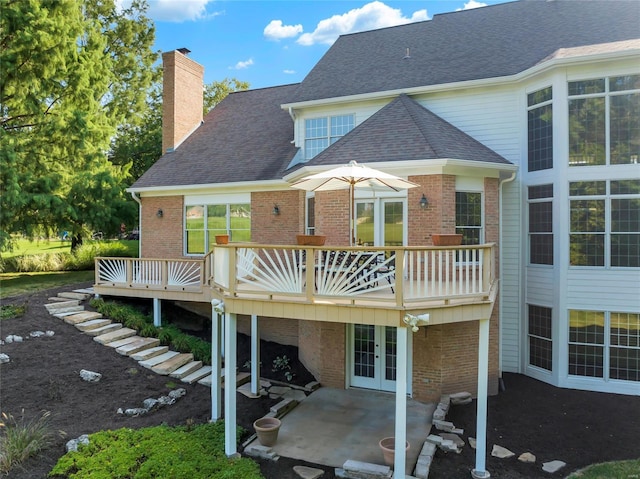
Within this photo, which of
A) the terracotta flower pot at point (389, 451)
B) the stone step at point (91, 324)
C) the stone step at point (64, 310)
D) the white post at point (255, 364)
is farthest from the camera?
the stone step at point (64, 310)

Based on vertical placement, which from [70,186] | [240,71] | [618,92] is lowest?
[70,186]

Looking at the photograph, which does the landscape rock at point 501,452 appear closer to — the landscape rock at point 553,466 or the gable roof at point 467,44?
the landscape rock at point 553,466

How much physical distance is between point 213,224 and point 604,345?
1206cm

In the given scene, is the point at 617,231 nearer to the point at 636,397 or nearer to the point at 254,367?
the point at 636,397

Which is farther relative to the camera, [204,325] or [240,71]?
[240,71]

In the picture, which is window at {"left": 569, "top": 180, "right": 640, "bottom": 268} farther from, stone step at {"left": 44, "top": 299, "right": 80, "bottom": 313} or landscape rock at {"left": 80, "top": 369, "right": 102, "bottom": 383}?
stone step at {"left": 44, "top": 299, "right": 80, "bottom": 313}

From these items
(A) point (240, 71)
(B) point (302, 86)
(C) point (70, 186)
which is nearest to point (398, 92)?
(B) point (302, 86)

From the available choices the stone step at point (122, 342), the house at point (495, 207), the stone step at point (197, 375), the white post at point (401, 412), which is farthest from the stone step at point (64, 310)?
the white post at point (401, 412)

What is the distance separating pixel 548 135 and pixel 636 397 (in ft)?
21.6

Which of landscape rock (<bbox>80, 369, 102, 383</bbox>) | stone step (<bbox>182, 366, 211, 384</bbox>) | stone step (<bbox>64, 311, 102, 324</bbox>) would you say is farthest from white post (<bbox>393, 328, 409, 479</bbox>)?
stone step (<bbox>64, 311, 102, 324</bbox>)

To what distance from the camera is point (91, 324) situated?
12070 mm

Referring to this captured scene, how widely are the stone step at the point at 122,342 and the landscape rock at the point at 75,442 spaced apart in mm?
3969

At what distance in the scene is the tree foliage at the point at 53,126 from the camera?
1608 centimetres

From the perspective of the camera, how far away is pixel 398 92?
12.3 meters
